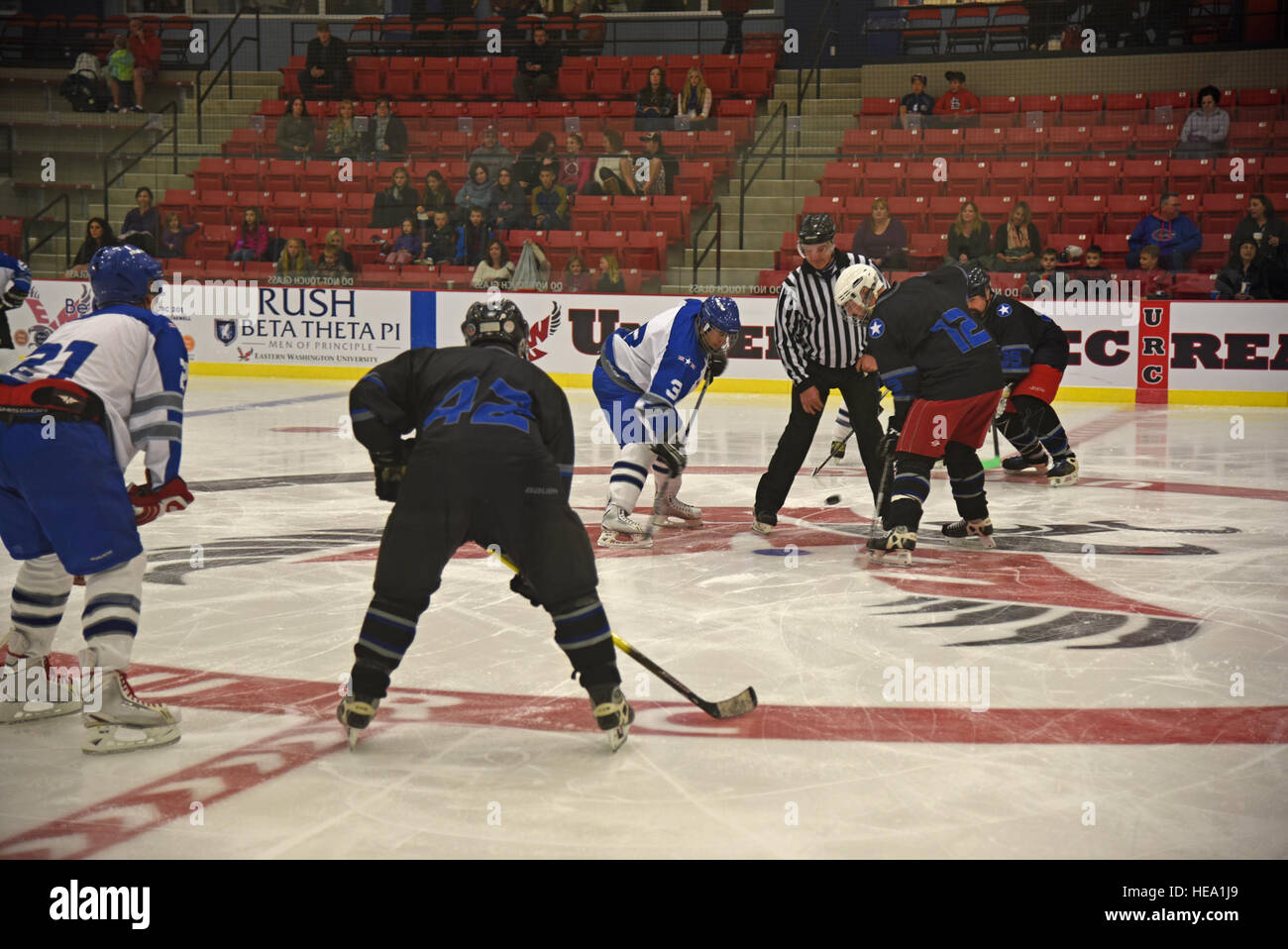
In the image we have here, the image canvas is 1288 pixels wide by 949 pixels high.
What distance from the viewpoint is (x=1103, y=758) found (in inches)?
131

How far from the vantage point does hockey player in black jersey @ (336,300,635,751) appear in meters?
3.29

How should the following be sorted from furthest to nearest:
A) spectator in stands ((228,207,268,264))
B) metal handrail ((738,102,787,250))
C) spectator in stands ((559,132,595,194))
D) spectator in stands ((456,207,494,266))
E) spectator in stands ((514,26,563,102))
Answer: spectator in stands ((514,26,563,102)) → spectator in stands ((559,132,595,194)) → spectator in stands ((228,207,268,264)) → spectator in stands ((456,207,494,266)) → metal handrail ((738,102,787,250))

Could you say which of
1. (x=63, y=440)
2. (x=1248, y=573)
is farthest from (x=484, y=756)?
(x=1248, y=573)

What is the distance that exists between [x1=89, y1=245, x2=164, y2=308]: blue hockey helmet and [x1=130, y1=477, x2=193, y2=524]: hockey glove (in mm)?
489

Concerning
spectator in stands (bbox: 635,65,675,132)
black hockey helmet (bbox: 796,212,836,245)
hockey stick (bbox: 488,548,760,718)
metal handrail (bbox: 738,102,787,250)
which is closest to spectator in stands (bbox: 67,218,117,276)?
spectator in stands (bbox: 635,65,675,132)

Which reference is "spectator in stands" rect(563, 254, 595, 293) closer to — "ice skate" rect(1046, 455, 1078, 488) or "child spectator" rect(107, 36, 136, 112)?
"ice skate" rect(1046, 455, 1078, 488)

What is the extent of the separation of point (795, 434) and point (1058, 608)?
5.82 ft

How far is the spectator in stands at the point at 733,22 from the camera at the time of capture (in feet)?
56.0

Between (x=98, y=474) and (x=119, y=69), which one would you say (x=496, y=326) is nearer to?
(x=98, y=474)

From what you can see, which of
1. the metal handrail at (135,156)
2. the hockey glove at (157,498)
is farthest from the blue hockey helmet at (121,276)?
the metal handrail at (135,156)

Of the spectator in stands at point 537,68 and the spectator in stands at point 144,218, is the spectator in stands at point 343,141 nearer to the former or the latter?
the spectator in stands at point 144,218

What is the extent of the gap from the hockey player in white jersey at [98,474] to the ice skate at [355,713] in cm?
45

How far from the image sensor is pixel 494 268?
13.4 meters

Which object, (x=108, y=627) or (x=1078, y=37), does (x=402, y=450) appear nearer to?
(x=108, y=627)
